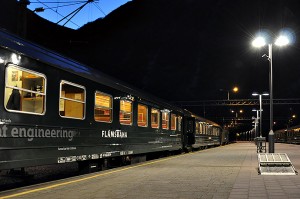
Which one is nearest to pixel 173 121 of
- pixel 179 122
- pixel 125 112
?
pixel 179 122

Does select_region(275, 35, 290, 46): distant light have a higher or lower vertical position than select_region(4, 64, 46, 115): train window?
higher

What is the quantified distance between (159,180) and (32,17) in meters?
11.8

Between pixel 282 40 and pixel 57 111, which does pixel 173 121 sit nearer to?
pixel 282 40

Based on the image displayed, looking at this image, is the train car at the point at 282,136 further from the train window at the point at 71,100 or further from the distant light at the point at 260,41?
the train window at the point at 71,100

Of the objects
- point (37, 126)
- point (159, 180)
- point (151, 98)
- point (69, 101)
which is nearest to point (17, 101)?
point (37, 126)

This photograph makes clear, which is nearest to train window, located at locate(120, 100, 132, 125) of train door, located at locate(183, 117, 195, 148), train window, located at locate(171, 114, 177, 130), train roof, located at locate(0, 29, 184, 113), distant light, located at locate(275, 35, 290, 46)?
train roof, located at locate(0, 29, 184, 113)

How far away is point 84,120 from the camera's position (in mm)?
11883

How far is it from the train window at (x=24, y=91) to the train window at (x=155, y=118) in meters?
9.57

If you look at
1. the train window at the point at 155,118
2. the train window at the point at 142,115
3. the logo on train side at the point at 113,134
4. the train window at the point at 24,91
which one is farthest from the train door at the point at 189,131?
the train window at the point at 24,91

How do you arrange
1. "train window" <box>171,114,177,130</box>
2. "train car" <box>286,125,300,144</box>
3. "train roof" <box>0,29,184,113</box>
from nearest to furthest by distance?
"train roof" <box>0,29,184,113</box>, "train window" <box>171,114,177,130</box>, "train car" <box>286,125,300,144</box>

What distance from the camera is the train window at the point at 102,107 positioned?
12823 millimetres

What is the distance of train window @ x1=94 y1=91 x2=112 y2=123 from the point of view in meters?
12.8

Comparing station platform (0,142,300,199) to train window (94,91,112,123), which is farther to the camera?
train window (94,91,112,123)

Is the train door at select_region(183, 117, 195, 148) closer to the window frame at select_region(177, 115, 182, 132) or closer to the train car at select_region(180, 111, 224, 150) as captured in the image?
the train car at select_region(180, 111, 224, 150)
